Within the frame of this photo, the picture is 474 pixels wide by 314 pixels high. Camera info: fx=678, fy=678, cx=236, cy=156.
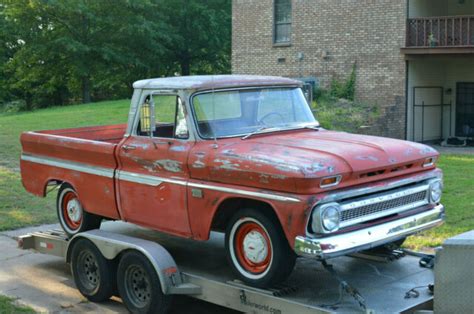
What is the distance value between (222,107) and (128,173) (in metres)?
1.17

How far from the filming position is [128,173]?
6.70m

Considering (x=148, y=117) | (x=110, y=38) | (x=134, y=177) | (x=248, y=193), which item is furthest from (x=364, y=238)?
(x=110, y=38)

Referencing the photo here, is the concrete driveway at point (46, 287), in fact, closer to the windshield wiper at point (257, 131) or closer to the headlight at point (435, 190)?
the windshield wiper at point (257, 131)

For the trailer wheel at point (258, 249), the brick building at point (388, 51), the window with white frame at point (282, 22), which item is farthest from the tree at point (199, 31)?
the trailer wheel at point (258, 249)

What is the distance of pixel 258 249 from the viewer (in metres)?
5.48

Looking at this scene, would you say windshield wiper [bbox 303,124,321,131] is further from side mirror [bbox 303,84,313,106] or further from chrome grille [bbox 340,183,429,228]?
chrome grille [bbox 340,183,429,228]

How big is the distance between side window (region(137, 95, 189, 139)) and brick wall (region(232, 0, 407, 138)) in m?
15.2

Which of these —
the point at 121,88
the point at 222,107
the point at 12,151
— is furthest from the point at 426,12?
the point at 121,88

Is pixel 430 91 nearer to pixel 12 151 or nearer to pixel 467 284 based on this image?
pixel 12 151

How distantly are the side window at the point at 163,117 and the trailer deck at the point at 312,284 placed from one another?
1.25m

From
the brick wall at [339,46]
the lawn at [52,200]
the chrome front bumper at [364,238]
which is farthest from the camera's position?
the brick wall at [339,46]

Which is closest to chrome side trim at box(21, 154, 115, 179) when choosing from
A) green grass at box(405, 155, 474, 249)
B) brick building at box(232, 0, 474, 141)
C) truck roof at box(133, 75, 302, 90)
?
truck roof at box(133, 75, 302, 90)

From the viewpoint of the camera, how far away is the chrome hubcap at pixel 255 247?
5457 mm

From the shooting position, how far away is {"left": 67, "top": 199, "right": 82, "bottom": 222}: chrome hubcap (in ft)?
25.1
